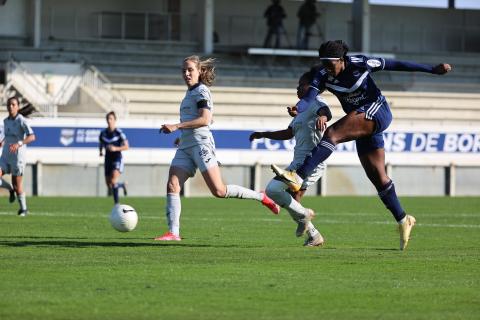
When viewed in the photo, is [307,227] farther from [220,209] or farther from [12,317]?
[220,209]

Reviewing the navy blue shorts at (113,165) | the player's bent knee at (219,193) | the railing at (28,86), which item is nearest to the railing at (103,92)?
the railing at (28,86)

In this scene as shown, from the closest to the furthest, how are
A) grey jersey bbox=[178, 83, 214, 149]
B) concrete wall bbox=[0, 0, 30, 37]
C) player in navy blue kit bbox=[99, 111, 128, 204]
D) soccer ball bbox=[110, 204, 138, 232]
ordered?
grey jersey bbox=[178, 83, 214, 149] → soccer ball bbox=[110, 204, 138, 232] → player in navy blue kit bbox=[99, 111, 128, 204] → concrete wall bbox=[0, 0, 30, 37]

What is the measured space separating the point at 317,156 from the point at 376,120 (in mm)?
773

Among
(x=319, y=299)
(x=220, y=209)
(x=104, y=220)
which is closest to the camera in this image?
(x=319, y=299)

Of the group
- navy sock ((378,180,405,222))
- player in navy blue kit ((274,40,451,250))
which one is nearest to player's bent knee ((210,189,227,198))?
player in navy blue kit ((274,40,451,250))

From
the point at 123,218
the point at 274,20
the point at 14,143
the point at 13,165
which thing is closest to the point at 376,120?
the point at 123,218

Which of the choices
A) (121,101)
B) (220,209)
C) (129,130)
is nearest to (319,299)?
(220,209)

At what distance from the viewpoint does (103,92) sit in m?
36.1

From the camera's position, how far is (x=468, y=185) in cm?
3609

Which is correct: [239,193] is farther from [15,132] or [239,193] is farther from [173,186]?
[15,132]

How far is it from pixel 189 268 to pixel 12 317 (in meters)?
3.19

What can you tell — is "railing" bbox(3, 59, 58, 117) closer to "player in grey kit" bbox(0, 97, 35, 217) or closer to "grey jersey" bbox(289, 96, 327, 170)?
"player in grey kit" bbox(0, 97, 35, 217)

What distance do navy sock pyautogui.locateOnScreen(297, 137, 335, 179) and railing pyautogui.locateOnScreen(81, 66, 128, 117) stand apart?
23204 mm

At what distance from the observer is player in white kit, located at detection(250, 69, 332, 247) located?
42.2 ft
